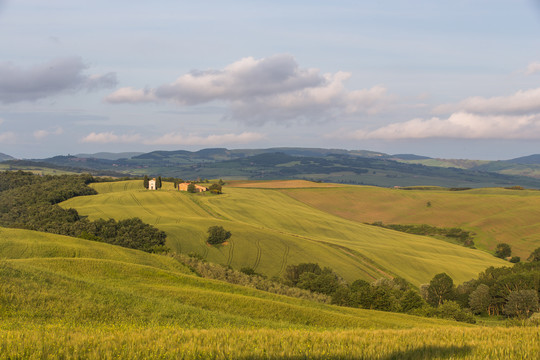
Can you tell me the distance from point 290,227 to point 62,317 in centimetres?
11030

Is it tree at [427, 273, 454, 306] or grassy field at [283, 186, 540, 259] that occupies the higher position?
grassy field at [283, 186, 540, 259]

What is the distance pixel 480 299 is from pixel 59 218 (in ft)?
326

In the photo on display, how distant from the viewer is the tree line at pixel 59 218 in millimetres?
93188

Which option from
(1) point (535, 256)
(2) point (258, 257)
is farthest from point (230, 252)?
(1) point (535, 256)

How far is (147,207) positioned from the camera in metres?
133

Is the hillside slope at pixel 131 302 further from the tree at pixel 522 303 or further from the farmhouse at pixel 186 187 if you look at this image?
the farmhouse at pixel 186 187

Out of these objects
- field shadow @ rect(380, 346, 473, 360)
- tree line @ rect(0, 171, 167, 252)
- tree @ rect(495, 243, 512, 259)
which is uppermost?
field shadow @ rect(380, 346, 473, 360)

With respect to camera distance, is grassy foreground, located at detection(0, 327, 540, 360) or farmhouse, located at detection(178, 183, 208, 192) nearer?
grassy foreground, located at detection(0, 327, 540, 360)

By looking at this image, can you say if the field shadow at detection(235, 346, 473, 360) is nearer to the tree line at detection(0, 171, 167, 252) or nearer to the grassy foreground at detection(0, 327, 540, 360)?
the grassy foreground at detection(0, 327, 540, 360)

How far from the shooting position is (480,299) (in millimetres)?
70562

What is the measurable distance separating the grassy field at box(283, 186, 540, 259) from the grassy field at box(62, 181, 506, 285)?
82.9 feet

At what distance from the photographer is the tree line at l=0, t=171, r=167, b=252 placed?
306ft

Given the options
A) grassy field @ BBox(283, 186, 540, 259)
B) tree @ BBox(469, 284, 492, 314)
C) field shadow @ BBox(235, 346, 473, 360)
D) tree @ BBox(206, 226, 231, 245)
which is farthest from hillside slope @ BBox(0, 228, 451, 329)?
grassy field @ BBox(283, 186, 540, 259)

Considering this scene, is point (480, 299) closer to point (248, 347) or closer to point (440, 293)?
point (440, 293)
